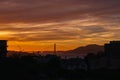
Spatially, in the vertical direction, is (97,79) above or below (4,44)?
below

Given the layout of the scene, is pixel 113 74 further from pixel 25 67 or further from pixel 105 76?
pixel 25 67

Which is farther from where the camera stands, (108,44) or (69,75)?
(108,44)

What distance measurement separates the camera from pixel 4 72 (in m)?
58.3

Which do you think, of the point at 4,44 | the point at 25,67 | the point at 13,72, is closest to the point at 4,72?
the point at 13,72

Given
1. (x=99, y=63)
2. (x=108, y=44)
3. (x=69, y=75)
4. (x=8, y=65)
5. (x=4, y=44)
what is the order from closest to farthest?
(x=8, y=65) → (x=69, y=75) → (x=4, y=44) → (x=99, y=63) → (x=108, y=44)

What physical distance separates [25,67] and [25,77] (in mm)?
6159

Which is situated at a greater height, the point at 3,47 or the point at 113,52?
the point at 3,47

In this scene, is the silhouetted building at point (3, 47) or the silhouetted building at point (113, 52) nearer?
the silhouetted building at point (3, 47)

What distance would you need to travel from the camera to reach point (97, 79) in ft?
213

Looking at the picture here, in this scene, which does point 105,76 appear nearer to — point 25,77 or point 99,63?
point 25,77

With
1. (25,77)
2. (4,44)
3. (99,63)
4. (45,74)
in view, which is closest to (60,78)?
(45,74)

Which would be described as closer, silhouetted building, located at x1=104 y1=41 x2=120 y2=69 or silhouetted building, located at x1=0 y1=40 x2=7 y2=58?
silhouetted building, located at x1=0 y1=40 x2=7 y2=58

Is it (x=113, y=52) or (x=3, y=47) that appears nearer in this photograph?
(x=3, y=47)

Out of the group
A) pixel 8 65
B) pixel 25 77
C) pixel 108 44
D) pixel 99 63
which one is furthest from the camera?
pixel 108 44
